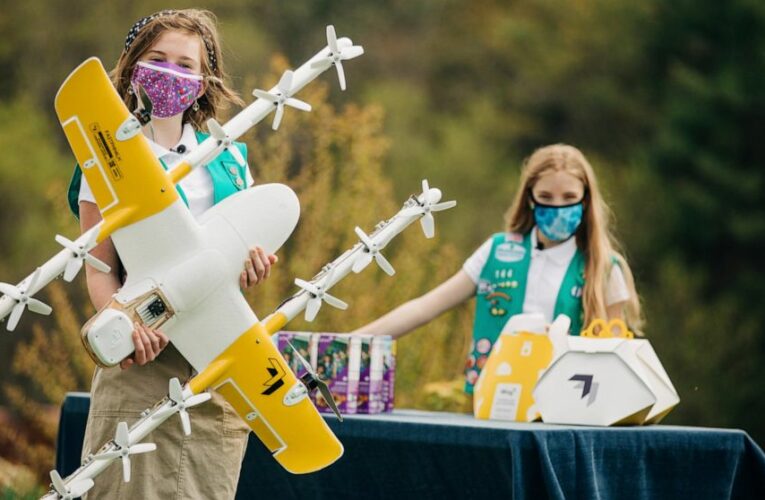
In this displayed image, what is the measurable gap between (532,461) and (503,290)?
1577 millimetres

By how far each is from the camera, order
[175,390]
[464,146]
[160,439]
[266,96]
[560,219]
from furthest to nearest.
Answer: [464,146] < [560,219] < [160,439] < [266,96] < [175,390]

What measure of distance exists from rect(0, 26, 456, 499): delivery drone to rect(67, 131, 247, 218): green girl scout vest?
185mm

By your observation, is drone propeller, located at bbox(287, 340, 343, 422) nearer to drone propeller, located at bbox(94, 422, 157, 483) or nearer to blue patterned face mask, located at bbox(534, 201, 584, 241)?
drone propeller, located at bbox(94, 422, 157, 483)

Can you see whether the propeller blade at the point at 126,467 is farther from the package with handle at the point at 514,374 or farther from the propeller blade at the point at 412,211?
the package with handle at the point at 514,374

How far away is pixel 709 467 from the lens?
408cm

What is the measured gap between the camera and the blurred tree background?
28.8 ft

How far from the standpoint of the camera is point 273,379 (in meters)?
3.22

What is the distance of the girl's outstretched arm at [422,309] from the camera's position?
204 inches

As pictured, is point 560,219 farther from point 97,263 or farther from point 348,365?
point 97,263

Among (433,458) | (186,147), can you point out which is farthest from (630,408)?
(186,147)

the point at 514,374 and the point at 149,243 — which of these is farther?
the point at 514,374

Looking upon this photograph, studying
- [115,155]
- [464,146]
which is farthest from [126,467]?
[464,146]

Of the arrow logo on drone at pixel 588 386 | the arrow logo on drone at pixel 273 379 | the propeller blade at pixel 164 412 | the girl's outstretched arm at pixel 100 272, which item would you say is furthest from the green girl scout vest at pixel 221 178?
the arrow logo on drone at pixel 588 386

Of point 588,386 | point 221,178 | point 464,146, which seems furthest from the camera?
point 464,146
